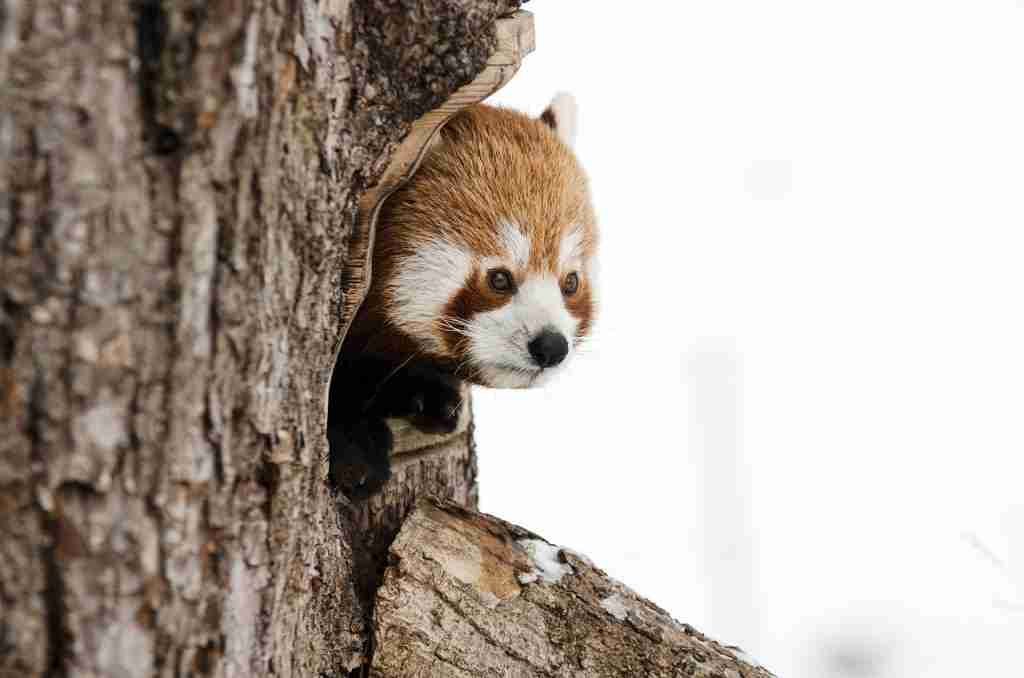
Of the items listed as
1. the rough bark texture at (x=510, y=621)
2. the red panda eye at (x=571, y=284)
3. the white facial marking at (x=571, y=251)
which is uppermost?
the white facial marking at (x=571, y=251)

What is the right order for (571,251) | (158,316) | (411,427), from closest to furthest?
(158,316)
(571,251)
(411,427)

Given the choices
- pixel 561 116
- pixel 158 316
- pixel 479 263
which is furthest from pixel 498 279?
pixel 158 316

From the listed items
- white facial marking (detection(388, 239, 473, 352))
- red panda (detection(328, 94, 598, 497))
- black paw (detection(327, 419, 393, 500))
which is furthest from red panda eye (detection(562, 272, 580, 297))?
black paw (detection(327, 419, 393, 500))

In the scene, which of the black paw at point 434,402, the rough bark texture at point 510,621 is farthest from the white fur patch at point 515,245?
the rough bark texture at point 510,621

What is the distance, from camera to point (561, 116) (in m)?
2.65

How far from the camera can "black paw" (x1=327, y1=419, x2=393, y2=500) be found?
2088 millimetres

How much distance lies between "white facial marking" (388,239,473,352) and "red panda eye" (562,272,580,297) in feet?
0.87

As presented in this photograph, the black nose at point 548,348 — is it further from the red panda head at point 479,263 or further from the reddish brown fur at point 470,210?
the reddish brown fur at point 470,210

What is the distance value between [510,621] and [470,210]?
925 millimetres

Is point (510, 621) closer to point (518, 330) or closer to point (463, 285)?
point (518, 330)

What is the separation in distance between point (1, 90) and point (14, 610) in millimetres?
590

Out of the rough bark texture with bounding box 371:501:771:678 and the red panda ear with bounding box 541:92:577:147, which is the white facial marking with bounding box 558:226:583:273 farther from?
the rough bark texture with bounding box 371:501:771:678

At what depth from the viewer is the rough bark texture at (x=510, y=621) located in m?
1.90

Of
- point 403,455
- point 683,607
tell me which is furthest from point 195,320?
point 683,607
